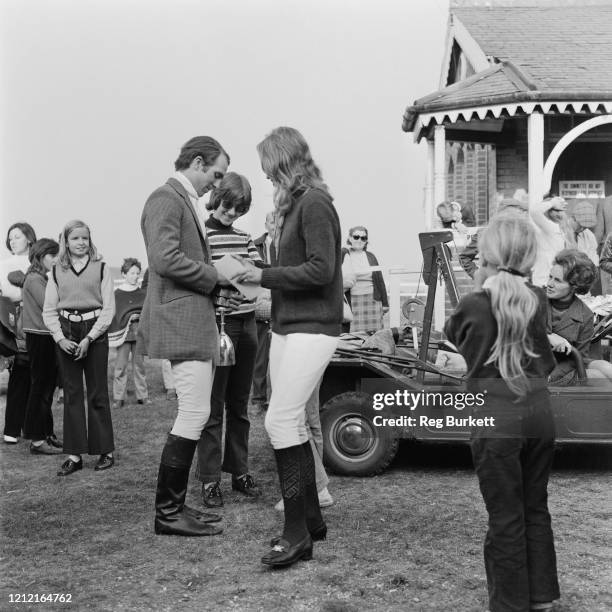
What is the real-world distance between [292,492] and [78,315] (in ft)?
9.04

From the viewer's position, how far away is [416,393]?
5.54 m

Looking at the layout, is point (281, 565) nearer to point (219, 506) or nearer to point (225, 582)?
point (225, 582)

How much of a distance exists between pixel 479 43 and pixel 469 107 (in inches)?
154

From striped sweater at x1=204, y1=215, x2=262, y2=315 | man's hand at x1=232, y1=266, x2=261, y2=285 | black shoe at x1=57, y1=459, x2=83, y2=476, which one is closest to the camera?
man's hand at x1=232, y1=266, x2=261, y2=285

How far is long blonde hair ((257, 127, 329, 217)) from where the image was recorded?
3949 millimetres

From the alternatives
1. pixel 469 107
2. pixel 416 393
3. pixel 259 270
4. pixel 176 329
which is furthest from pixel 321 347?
pixel 469 107

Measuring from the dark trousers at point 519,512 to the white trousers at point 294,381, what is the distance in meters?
0.89

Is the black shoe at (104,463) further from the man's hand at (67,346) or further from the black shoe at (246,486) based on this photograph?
the black shoe at (246,486)

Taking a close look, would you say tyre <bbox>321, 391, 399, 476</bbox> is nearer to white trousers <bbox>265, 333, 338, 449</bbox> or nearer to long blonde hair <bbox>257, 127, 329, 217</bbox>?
white trousers <bbox>265, 333, 338, 449</bbox>

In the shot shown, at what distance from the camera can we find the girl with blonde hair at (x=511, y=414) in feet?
10.3

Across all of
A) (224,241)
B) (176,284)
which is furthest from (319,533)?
(224,241)

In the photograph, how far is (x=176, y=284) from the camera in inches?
165

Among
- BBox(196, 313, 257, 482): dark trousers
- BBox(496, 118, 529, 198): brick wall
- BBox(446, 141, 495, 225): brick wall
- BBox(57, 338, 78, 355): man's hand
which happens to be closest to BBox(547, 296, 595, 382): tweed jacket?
BBox(196, 313, 257, 482): dark trousers

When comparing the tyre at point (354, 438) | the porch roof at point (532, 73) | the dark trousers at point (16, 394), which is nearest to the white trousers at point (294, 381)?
the tyre at point (354, 438)
